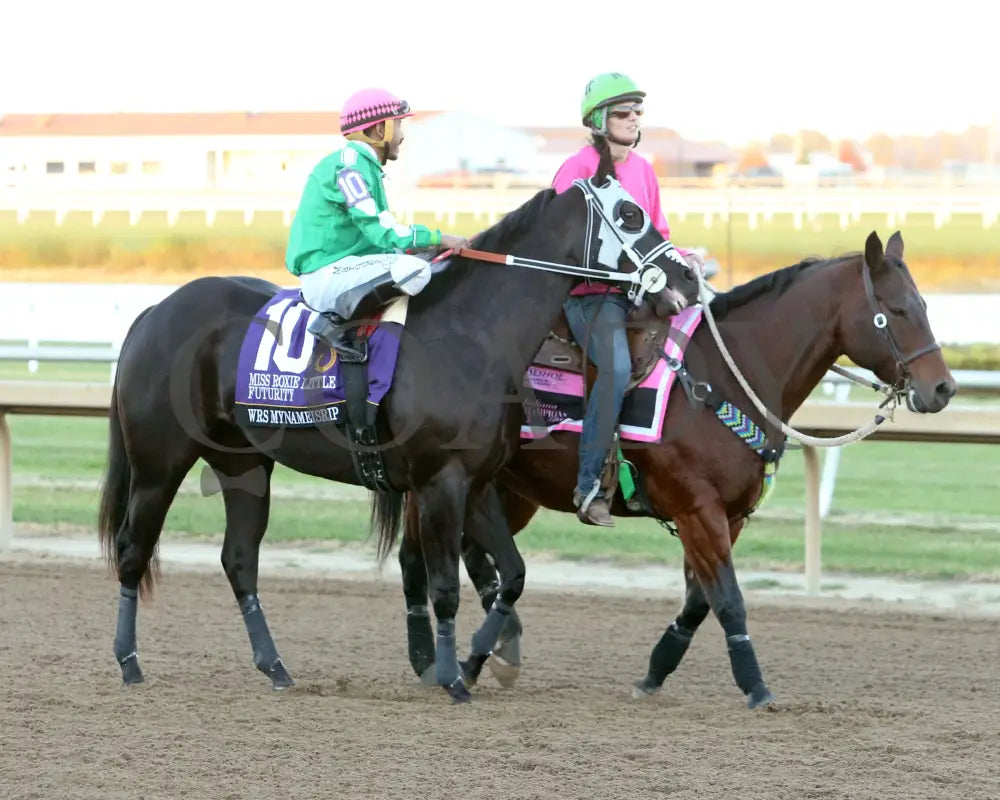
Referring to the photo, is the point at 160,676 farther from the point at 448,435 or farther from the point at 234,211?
the point at 234,211

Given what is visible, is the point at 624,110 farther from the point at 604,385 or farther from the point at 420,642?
the point at 420,642

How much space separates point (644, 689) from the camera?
5668mm

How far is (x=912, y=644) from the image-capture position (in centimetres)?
672

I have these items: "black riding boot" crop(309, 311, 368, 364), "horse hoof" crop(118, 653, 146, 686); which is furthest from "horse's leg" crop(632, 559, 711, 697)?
"horse hoof" crop(118, 653, 146, 686)

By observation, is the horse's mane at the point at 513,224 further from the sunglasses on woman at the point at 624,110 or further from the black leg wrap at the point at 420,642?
the black leg wrap at the point at 420,642

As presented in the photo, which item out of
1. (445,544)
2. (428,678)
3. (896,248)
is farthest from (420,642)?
(896,248)

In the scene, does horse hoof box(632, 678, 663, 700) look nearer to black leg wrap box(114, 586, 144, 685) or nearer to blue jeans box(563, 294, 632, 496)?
blue jeans box(563, 294, 632, 496)

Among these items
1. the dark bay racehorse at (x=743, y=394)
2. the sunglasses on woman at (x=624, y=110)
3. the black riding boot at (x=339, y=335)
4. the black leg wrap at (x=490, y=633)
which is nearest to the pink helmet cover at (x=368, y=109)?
the black riding boot at (x=339, y=335)

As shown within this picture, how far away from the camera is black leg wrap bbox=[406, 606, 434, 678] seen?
5848 millimetres

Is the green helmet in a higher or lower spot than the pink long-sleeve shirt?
higher

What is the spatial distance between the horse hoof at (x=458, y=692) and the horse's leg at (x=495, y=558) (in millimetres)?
247

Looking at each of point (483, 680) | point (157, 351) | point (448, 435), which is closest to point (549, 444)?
point (448, 435)

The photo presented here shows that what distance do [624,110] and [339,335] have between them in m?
1.41

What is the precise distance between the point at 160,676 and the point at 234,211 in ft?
41.9
